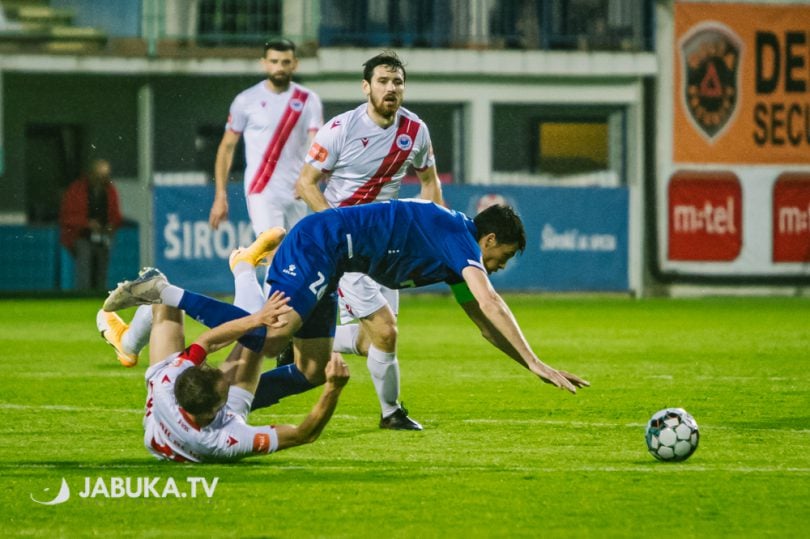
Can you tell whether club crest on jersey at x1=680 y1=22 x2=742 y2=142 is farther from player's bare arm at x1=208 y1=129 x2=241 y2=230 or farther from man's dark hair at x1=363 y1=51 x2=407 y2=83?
man's dark hair at x1=363 y1=51 x2=407 y2=83

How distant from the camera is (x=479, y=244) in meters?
7.72

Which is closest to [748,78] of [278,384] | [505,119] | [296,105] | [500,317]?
[505,119]

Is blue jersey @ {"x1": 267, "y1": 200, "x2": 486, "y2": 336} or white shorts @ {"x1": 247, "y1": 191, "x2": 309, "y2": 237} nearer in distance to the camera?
Result: blue jersey @ {"x1": 267, "y1": 200, "x2": 486, "y2": 336}

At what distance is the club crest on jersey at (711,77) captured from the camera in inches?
1024

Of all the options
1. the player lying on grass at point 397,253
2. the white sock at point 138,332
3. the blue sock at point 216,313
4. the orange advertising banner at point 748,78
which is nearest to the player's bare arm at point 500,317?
the player lying on grass at point 397,253

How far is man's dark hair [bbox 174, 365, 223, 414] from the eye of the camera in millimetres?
7047

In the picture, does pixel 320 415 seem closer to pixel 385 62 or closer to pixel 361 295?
pixel 361 295

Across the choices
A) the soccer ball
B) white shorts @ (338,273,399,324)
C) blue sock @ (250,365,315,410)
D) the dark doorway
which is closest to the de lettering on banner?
the dark doorway

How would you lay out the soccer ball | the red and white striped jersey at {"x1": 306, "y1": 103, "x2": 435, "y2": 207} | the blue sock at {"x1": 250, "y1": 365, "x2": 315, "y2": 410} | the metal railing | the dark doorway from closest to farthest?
the soccer ball, the blue sock at {"x1": 250, "y1": 365, "x2": 315, "y2": 410}, the red and white striped jersey at {"x1": 306, "y1": 103, "x2": 435, "y2": 207}, the metal railing, the dark doorway

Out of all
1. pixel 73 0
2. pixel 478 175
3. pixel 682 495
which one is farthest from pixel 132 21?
pixel 682 495

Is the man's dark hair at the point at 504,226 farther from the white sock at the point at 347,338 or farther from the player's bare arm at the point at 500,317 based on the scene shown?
the white sock at the point at 347,338

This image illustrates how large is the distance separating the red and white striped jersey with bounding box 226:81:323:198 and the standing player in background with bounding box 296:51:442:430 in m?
3.16

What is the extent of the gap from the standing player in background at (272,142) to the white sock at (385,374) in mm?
3931

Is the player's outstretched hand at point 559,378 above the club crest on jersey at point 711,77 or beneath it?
beneath
